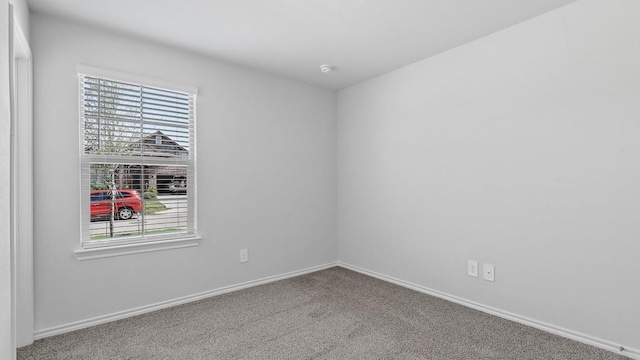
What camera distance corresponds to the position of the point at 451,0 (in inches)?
83.2

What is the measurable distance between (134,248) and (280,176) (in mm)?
1552

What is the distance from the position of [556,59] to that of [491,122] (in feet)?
1.92

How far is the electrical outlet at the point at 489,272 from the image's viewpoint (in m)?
2.59

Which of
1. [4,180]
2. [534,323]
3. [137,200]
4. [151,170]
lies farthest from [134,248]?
[534,323]

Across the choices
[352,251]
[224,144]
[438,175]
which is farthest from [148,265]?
[438,175]

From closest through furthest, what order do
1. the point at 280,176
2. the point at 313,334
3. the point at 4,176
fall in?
the point at 4,176, the point at 313,334, the point at 280,176

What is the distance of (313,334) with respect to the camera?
2.28 meters

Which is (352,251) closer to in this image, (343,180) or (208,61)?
(343,180)

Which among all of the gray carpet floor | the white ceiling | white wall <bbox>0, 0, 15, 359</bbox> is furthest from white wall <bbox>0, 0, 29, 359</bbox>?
the white ceiling

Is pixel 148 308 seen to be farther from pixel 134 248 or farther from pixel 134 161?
pixel 134 161

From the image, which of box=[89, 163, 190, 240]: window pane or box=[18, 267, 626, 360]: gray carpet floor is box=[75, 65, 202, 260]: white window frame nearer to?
box=[89, 163, 190, 240]: window pane

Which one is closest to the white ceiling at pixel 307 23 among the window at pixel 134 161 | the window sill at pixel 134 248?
the window at pixel 134 161

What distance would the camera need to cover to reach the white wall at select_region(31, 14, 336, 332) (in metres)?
2.27

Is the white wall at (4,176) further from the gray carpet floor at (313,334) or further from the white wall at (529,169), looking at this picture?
the white wall at (529,169)
